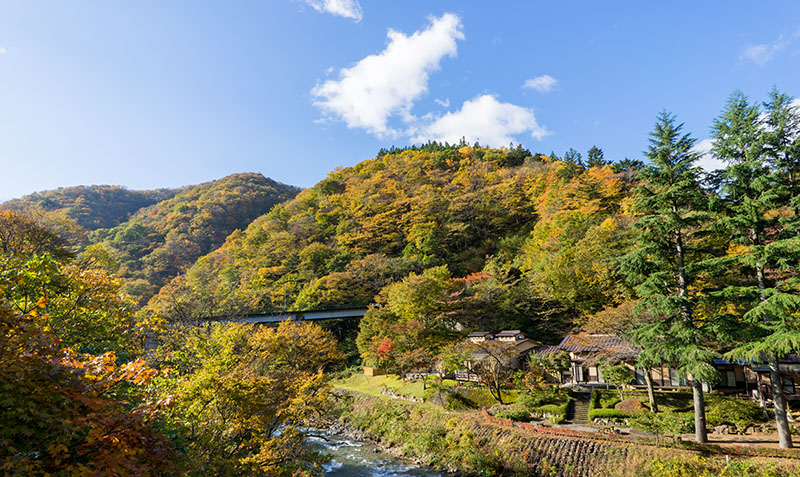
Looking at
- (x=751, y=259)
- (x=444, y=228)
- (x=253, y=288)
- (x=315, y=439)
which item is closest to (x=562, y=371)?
(x=751, y=259)

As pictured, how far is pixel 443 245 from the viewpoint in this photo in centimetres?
5009

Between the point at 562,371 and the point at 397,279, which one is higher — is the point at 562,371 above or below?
below

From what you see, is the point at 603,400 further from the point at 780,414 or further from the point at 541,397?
the point at 780,414

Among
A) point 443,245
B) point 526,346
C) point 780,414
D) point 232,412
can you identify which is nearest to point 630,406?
point 780,414

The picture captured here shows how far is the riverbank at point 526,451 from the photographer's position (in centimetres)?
1385

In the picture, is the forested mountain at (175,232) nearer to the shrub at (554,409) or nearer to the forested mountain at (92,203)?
the forested mountain at (92,203)

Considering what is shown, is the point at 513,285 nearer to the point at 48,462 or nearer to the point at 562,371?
the point at 562,371

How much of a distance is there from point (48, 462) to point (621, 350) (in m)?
27.1

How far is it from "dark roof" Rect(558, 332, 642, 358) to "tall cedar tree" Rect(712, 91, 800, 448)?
764 centimetres

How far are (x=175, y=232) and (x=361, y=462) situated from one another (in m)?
60.1

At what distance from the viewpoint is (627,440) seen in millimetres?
16141

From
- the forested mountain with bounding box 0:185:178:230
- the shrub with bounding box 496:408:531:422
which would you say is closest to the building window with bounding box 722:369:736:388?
the shrub with bounding box 496:408:531:422

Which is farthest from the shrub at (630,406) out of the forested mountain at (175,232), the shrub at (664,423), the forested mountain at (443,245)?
the forested mountain at (175,232)

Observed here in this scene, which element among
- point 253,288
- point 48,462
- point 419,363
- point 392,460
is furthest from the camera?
point 253,288
